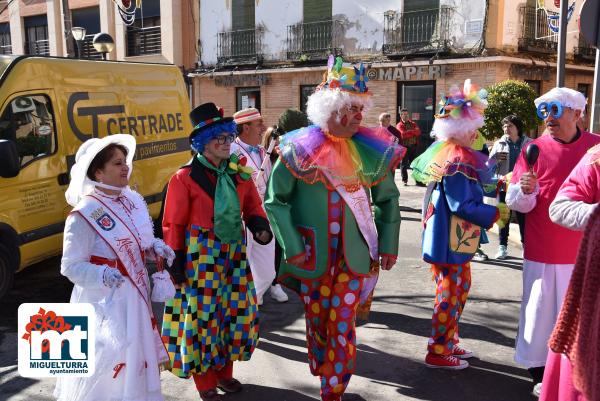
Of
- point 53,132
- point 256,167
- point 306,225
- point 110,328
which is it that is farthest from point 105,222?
point 53,132

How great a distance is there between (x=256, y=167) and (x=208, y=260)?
1.92 metres

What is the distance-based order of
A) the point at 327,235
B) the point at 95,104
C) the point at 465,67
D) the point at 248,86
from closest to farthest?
the point at 327,235
the point at 95,104
the point at 465,67
the point at 248,86

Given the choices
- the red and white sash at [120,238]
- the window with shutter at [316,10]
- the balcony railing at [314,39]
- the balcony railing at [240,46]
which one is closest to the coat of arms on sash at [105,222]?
the red and white sash at [120,238]

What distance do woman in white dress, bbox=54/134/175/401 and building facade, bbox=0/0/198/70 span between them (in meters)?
20.2

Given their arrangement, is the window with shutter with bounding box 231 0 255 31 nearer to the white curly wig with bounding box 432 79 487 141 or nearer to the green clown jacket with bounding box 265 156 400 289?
the white curly wig with bounding box 432 79 487 141

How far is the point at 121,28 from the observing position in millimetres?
23484

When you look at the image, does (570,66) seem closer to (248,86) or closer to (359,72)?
(248,86)

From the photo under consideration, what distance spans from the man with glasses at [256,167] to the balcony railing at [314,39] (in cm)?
1501

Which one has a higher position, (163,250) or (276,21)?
(276,21)

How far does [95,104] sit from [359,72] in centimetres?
418

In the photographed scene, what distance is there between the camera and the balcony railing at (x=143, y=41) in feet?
Result: 77.2

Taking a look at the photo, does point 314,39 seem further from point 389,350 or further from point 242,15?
point 389,350

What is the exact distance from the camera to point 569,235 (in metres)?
3.45

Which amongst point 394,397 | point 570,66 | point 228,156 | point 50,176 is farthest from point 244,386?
point 570,66
